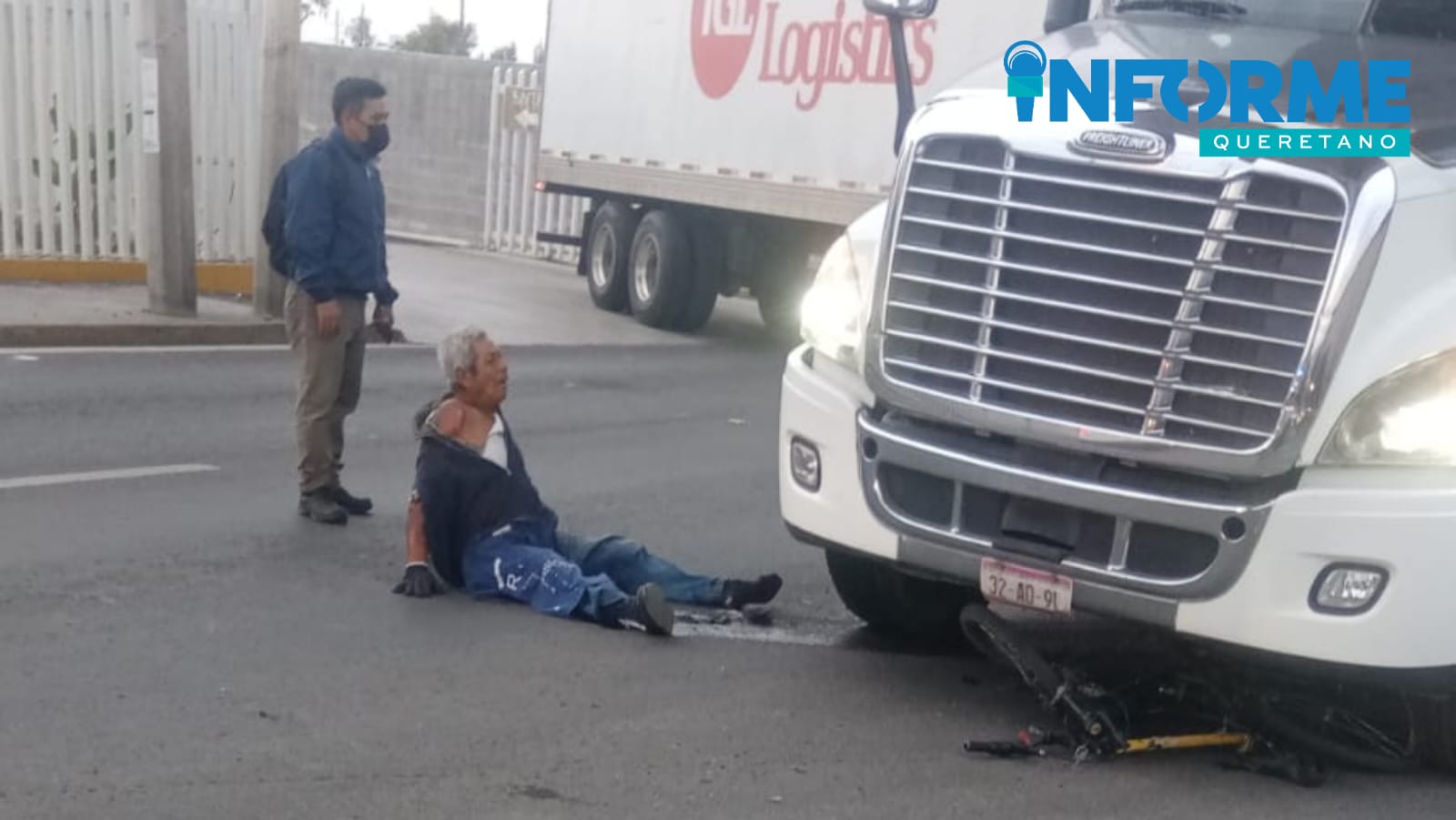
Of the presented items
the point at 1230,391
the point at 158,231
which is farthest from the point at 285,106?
the point at 1230,391

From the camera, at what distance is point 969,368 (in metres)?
5.98

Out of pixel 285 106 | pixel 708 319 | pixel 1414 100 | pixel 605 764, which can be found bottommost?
pixel 708 319

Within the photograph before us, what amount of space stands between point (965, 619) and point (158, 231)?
33.6 feet

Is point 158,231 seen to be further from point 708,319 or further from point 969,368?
point 969,368

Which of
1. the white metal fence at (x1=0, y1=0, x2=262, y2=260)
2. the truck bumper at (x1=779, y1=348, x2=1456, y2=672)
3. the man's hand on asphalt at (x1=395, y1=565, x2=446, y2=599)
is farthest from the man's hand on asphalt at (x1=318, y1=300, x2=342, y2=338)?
the white metal fence at (x1=0, y1=0, x2=262, y2=260)

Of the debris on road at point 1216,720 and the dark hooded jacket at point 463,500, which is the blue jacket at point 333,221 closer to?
the dark hooded jacket at point 463,500

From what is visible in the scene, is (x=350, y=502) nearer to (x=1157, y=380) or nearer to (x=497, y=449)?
(x=497, y=449)

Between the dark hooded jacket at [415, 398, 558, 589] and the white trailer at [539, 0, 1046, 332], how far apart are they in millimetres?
8601

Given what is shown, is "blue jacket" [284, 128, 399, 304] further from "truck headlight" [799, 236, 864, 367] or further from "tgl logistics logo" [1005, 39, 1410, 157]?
"tgl logistics logo" [1005, 39, 1410, 157]

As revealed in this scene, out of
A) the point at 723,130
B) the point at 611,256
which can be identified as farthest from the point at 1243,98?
the point at 611,256

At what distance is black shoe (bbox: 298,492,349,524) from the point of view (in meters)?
8.75

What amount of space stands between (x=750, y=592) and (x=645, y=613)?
0.55 meters

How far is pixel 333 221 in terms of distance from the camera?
27.8 feet

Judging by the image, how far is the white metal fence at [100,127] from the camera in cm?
1612
